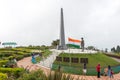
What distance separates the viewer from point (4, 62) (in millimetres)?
30906

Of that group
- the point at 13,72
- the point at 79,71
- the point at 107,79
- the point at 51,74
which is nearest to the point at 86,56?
the point at 79,71

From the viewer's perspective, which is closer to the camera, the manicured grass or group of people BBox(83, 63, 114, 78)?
group of people BBox(83, 63, 114, 78)

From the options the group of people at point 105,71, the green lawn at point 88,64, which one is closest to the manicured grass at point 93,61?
the green lawn at point 88,64

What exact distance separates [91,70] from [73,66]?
3.21 meters

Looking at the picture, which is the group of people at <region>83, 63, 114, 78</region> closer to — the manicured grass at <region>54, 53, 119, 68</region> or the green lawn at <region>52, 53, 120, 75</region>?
the green lawn at <region>52, 53, 120, 75</region>

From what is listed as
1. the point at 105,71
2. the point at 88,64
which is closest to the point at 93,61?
the point at 88,64

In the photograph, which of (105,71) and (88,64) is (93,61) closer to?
(88,64)

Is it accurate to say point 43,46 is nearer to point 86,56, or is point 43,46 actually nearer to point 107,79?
point 86,56

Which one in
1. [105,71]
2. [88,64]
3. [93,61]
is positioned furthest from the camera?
[93,61]

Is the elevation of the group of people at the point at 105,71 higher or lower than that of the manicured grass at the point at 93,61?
lower

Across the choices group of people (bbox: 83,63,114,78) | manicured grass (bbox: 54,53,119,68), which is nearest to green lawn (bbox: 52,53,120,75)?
manicured grass (bbox: 54,53,119,68)

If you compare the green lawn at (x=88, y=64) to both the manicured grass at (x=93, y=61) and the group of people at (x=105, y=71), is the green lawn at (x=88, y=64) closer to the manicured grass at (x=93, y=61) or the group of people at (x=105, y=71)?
the manicured grass at (x=93, y=61)

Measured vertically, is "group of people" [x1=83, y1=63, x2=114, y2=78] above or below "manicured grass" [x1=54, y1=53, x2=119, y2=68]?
below

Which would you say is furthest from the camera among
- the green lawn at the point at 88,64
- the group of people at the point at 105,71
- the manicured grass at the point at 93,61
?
the manicured grass at the point at 93,61
